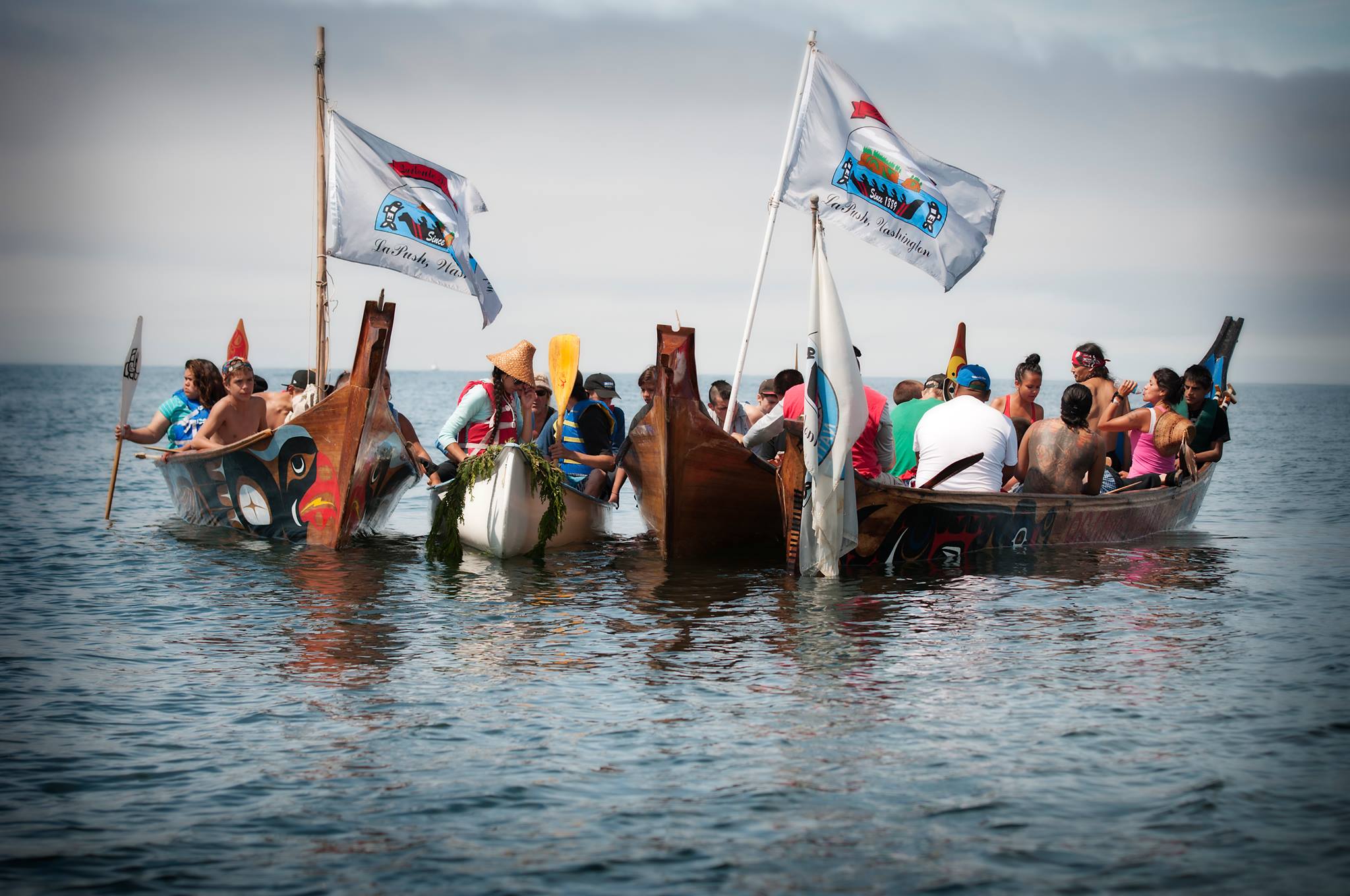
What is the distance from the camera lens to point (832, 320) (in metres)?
10.1

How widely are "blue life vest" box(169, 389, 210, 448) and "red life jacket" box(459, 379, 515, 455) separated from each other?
13.3 ft

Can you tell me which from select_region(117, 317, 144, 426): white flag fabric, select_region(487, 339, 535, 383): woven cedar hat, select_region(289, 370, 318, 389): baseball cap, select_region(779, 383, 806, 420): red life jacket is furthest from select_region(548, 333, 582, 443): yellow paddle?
select_region(117, 317, 144, 426): white flag fabric

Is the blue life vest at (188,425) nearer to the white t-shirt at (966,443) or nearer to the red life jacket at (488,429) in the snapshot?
the red life jacket at (488,429)

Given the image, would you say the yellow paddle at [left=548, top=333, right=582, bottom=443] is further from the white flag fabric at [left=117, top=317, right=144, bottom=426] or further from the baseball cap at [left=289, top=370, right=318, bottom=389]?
the white flag fabric at [left=117, top=317, right=144, bottom=426]

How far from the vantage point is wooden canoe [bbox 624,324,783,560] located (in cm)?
1136

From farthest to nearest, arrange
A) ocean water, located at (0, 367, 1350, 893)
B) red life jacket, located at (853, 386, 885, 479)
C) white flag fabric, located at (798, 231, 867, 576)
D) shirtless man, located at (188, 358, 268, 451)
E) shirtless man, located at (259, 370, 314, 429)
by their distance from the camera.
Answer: shirtless man, located at (259, 370, 314, 429), shirtless man, located at (188, 358, 268, 451), red life jacket, located at (853, 386, 885, 479), white flag fabric, located at (798, 231, 867, 576), ocean water, located at (0, 367, 1350, 893)

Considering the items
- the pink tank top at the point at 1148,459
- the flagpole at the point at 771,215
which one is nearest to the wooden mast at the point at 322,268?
the flagpole at the point at 771,215

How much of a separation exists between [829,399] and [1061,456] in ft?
12.1

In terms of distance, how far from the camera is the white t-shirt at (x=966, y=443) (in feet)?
38.6

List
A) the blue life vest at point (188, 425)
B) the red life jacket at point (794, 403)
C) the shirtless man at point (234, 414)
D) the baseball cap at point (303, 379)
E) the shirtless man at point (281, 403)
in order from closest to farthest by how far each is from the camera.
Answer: the red life jacket at point (794, 403), the shirtless man at point (234, 414), the shirtless man at point (281, 403), the blue life vest at point (188, 425), the baseball cap at point (303, 379)

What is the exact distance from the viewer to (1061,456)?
12.5 metres

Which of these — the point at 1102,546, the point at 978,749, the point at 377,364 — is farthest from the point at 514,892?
the point at 1102,546

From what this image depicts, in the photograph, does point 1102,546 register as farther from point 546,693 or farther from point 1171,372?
point 546,693

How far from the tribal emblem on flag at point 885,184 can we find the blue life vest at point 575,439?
12.7ft
